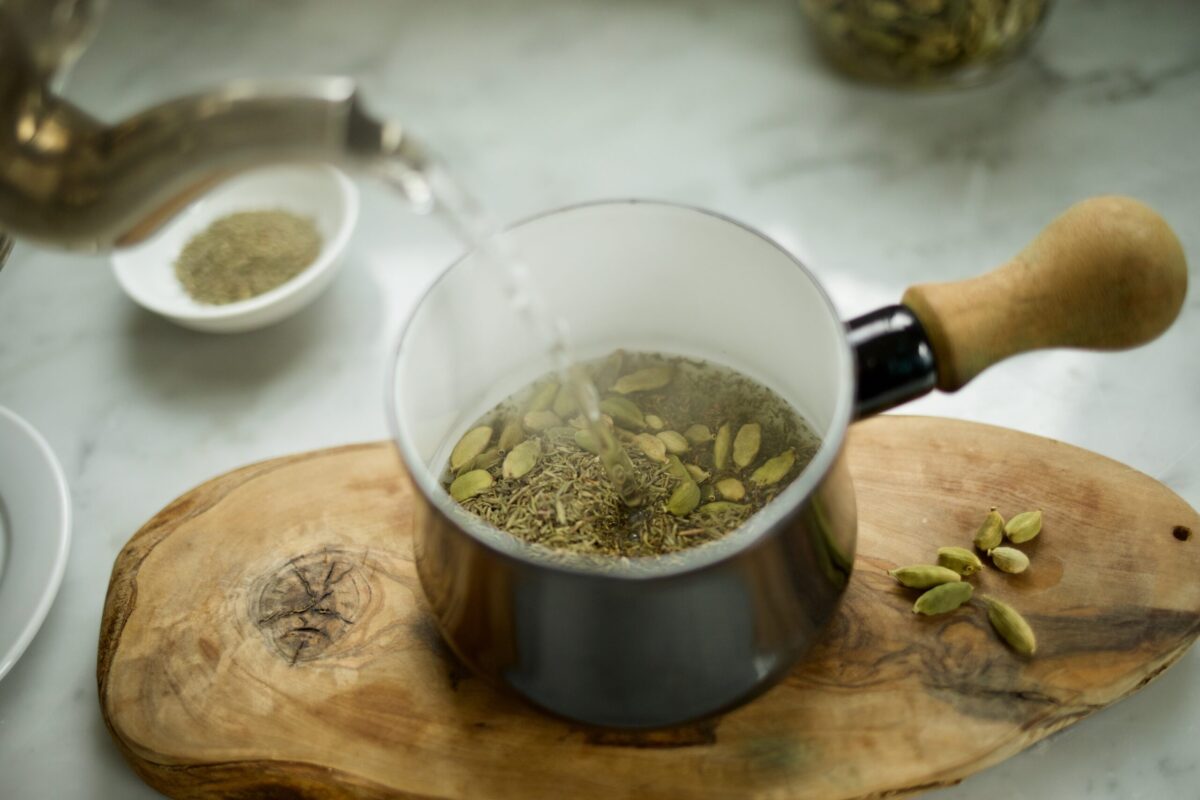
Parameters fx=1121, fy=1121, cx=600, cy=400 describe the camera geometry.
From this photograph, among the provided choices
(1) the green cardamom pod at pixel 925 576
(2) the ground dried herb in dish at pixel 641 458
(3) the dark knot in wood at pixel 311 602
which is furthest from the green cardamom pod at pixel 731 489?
(3) the dark knot in wood at pixel 311 602

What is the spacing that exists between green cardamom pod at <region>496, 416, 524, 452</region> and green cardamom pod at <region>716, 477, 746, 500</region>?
0.14 metres

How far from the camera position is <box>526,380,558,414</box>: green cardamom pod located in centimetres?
75

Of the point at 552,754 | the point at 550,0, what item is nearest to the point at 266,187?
the point at 550,0

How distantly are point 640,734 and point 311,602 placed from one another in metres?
0.24

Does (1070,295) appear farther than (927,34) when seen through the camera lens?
No

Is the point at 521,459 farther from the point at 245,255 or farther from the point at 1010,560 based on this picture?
the point at 245,255

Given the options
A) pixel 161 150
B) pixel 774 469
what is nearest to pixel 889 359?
pixel 774 469

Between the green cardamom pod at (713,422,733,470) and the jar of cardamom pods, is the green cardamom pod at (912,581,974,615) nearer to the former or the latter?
the green cardamom pod at (713,422,733,470)

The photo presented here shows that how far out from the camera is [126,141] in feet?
1.65

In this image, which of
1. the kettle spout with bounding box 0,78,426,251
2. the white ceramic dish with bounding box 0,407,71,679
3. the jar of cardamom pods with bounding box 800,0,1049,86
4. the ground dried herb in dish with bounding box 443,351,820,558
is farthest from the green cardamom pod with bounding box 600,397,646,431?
the jar of cardamom pods with bounding box 800,0,1049,86

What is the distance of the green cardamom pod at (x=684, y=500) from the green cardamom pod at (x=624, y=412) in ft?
0.23

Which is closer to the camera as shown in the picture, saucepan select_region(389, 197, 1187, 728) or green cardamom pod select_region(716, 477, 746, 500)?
saucepan select_region(389, 197, 1187, 728)

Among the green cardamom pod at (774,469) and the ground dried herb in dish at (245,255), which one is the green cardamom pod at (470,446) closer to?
the green cardamom pod at (774,469)

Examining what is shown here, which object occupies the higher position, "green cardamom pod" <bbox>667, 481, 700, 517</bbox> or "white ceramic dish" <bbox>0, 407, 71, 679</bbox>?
"green cardamom pod" <bbox>667, 481, 700, 517</bbox>
